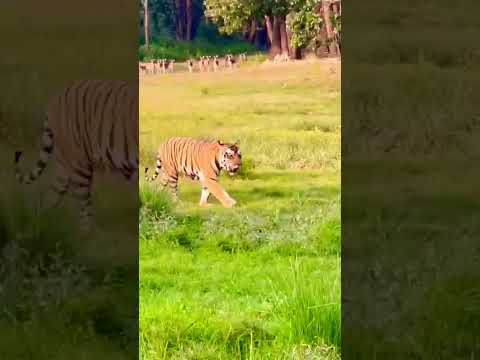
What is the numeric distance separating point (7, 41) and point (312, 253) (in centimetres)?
155

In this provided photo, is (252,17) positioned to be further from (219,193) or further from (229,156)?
(219,193)

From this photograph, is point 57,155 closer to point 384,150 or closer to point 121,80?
point 121,80

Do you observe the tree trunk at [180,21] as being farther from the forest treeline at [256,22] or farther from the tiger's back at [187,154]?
the tiger's back at [187,154]

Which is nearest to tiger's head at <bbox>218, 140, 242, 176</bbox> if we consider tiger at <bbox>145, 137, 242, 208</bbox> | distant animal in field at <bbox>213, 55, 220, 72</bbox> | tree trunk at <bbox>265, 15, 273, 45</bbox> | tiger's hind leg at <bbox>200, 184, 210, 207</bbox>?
tiger at <bbox>145, 137, 242, 208</bbox>

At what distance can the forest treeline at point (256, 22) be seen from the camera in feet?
13.1

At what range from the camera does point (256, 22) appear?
160 inches

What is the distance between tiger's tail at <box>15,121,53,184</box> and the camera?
3885mm

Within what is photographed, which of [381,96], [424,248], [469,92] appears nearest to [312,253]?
[424,248]

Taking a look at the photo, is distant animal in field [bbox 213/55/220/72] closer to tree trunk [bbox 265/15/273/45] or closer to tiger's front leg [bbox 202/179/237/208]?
tree trunk [bbox 265/15/273/45]

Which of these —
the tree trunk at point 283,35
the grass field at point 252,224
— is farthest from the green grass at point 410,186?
the tree trunk at point 283,35

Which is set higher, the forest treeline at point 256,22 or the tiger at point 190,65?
the forest treeline at point 256,22

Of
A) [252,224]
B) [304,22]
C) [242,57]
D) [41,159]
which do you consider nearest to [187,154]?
[252,224]

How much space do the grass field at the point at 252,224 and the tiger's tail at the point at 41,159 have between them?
40cm

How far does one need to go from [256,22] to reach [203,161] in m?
0.70
